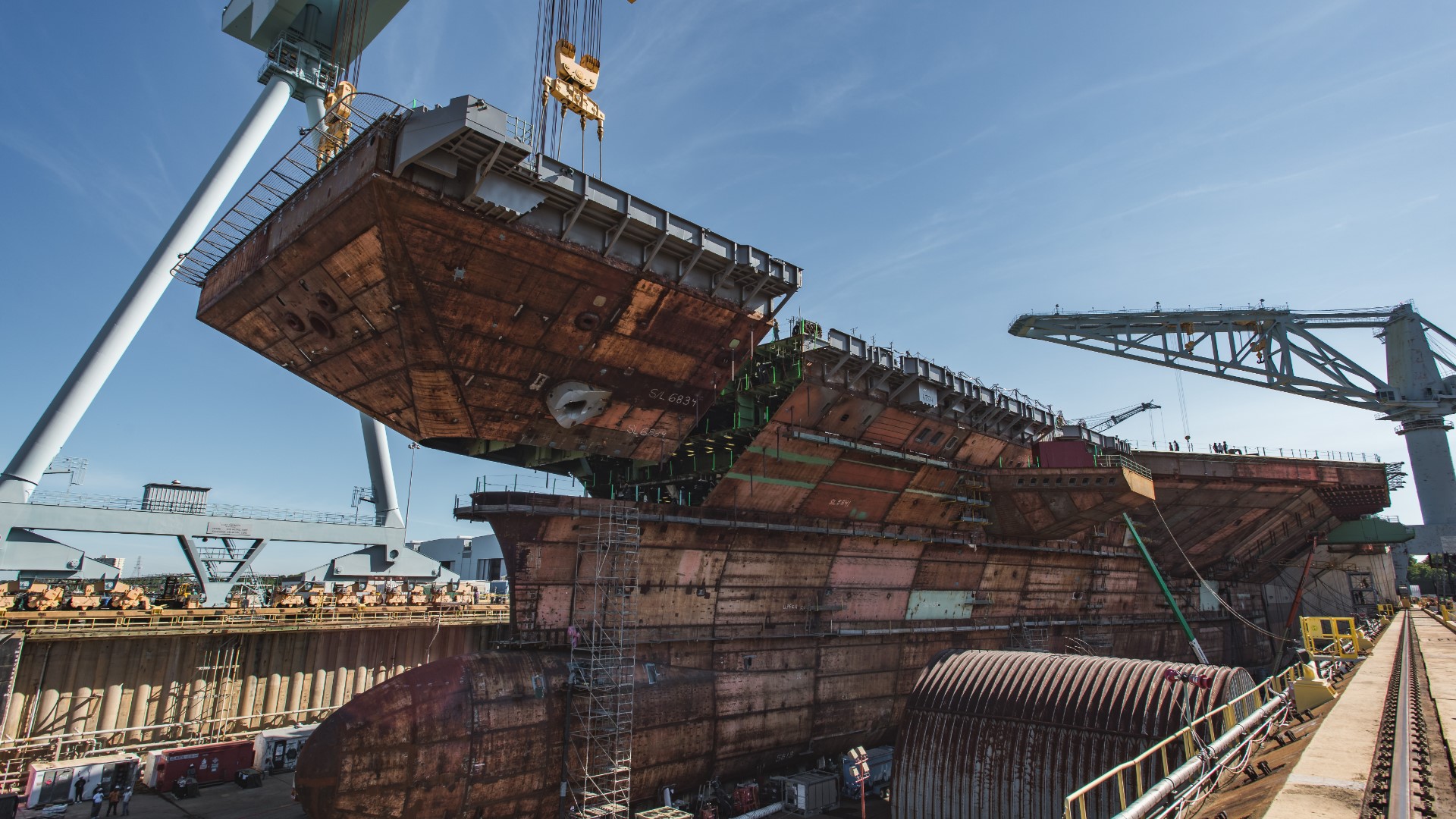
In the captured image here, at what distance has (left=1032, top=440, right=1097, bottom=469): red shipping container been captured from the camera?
104ft

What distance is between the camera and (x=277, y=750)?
23547 millimetres

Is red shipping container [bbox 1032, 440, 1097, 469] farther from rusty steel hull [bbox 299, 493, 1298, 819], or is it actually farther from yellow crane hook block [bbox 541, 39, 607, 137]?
yellow crane hook block [bbox 541, 39, 607, 137]

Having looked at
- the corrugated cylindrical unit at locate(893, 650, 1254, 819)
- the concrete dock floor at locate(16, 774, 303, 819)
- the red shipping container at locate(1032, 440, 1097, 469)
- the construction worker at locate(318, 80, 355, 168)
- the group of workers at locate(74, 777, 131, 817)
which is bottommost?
the concrete dock floor at locate(16, 774, 303, 819)

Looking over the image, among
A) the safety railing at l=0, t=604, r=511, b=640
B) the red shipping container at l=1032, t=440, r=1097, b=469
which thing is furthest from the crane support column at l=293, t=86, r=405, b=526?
the red shipping container at l=1032, t=440, r=1097, b=469

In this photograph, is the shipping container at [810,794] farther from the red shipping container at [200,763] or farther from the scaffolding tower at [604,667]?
the red shipping container at [200,763]

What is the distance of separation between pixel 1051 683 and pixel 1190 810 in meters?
10.9

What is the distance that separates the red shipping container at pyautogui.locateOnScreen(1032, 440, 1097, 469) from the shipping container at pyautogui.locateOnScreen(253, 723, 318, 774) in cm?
3060

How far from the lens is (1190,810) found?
799cm

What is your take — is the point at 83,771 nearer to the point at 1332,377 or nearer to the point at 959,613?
the point at 959,613

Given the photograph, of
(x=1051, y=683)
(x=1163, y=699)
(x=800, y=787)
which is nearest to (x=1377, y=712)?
(x=1163, y=699)

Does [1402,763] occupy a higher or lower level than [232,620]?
lower

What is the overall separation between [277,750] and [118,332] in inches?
761

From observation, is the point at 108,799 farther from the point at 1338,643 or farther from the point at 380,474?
the point at 1338,643

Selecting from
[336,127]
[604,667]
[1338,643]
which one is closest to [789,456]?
[604,667]
